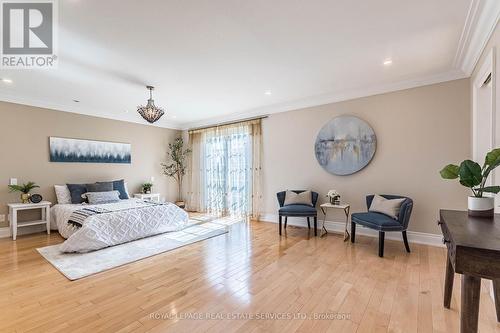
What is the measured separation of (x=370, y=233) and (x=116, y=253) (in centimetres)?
424

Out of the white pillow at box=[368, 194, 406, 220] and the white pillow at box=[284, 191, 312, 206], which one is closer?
the white pillow at box=[368, 194, 406, 220]

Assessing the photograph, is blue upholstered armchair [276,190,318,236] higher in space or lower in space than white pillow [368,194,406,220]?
lower

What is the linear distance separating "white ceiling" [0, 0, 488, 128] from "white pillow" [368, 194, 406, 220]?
6.42ft

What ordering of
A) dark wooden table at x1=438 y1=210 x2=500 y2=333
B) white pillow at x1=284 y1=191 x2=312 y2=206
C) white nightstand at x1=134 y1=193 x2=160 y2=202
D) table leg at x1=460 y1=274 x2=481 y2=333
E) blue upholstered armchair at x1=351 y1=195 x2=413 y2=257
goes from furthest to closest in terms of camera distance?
white nightstand at x1=134 y1=193 x2=160 y2=202, white pillow at x1=284 y1=191 x2=312 y2=206, blue upholstered armchair at x1=351 y1=195 x2=413 y2=257, table leg at x1=460 y1=274 x2=481 y2=333, dark wooden table at x1=438 y1=210 x2=500 y2=333

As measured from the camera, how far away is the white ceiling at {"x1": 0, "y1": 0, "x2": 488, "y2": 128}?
217 centimetres

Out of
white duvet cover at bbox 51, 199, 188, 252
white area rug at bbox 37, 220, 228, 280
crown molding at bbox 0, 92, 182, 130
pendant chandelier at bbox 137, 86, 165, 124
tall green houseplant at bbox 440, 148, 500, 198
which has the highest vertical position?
crown molding at bbox 0, 92, 182, 130

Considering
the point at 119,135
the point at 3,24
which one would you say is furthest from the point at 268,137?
the point at 3,24

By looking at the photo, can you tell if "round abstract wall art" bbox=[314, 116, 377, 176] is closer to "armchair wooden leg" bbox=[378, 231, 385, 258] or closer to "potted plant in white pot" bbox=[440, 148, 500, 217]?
"armchair wooden leg" bbox=[378, 231, 385, 258]

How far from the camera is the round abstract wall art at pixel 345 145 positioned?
4.20 m

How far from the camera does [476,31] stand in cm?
245

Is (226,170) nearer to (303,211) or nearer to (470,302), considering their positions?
(303,211)

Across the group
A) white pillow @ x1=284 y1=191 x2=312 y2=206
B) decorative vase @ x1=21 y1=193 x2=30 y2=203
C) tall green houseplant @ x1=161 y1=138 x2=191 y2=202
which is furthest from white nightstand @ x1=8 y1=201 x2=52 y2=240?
white pillow @ x1=284 y1=191 x2=312 y2=206

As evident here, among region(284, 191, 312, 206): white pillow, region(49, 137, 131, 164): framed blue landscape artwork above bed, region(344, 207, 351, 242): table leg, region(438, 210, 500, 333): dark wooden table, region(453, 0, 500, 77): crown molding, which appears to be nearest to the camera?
region(438, 210, 500, 333): dark wooden table

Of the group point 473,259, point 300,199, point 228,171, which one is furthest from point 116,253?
point 473,259
